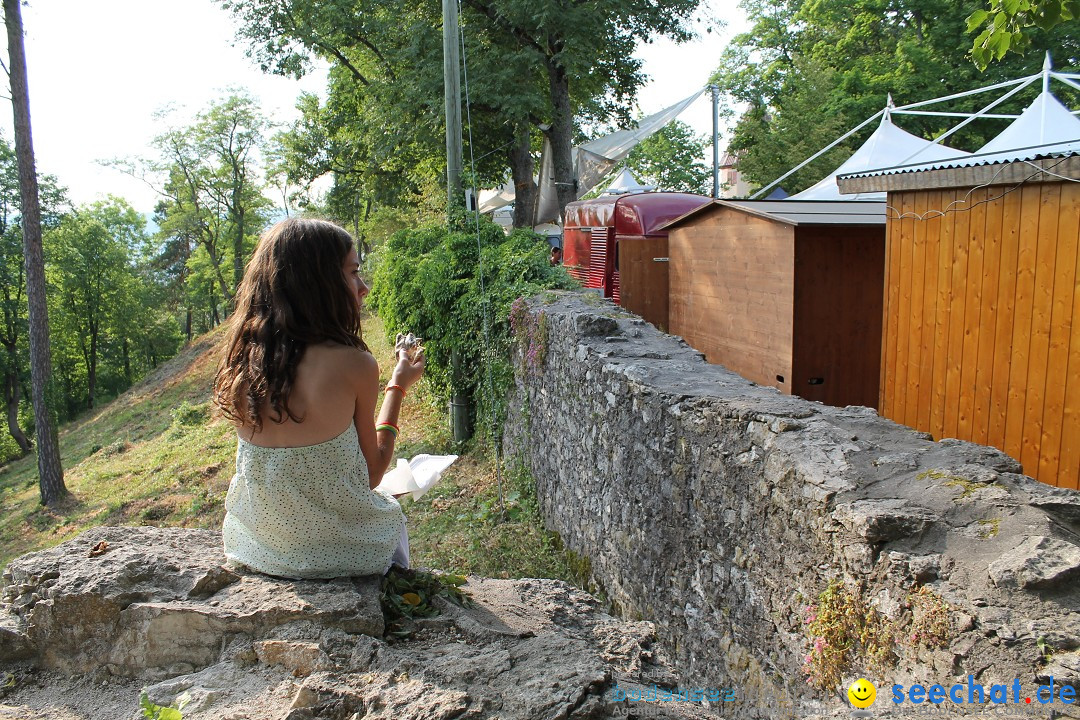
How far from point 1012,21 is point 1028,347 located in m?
2.22

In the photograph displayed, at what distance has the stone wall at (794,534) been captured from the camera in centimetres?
200

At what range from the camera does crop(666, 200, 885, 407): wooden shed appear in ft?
24.3

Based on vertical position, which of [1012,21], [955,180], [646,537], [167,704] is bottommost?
[646,537]

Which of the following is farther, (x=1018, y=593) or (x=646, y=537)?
(x=646, y=537)

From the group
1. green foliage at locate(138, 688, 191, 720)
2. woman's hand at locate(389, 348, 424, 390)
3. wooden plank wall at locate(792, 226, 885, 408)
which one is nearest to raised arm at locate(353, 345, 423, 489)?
woman's hand at locate(389, 348, 424, 390)

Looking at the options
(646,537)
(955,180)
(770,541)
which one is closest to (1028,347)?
(955,180)

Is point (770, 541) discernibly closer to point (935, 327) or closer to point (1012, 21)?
point (935, 327)

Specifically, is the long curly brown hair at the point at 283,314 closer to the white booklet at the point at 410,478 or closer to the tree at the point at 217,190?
the white booklet at the point at 410,478

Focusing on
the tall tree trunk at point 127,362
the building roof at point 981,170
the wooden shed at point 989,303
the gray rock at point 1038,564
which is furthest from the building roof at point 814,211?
the tall tree trunk at point 127,362

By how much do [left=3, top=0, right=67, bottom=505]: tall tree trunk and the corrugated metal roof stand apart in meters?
15.5

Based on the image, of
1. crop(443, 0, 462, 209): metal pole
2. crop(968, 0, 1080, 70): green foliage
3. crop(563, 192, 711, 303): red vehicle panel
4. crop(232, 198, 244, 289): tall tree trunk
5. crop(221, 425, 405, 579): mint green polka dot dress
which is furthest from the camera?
crop(232, 198, 244, 289): tall tree trunk

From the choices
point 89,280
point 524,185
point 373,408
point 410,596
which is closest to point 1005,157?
point 373,408

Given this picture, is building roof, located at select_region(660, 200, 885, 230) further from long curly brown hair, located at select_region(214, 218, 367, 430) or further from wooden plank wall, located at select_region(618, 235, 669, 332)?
long curly brown hair, located at select_region(214, 218, 367, 430)

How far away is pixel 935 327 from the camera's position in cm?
584
